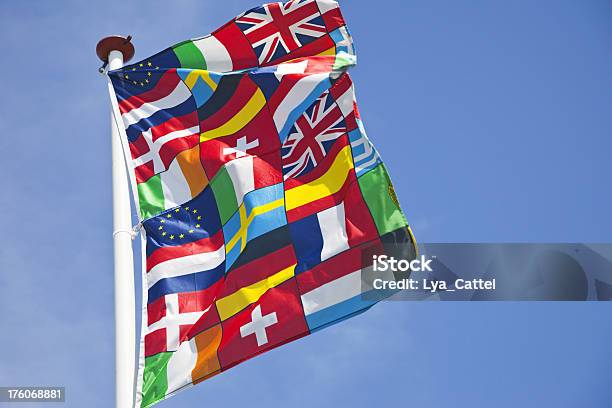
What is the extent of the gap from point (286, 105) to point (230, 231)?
1.69m

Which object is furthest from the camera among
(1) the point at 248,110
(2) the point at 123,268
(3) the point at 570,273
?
(3) the point at 570,273

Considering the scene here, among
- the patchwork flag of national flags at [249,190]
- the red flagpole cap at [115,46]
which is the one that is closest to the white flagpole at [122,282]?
the patchwork flag of national flags at [249,190]

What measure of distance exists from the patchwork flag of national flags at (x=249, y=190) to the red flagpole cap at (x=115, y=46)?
0.24 metres

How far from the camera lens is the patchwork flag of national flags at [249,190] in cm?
A: 1114

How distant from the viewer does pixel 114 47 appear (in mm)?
12594

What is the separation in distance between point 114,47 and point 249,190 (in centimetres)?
228

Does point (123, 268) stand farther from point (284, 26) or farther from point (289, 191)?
point (284, 26)

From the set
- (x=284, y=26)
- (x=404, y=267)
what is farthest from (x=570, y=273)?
(x=284, y=26)

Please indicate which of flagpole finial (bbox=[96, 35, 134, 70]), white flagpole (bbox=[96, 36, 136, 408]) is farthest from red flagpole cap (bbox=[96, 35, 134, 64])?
white flagpole (bbox=[96, 36, 136, 408])

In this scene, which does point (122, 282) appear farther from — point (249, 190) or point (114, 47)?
point (114, 47)

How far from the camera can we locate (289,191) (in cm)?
1222

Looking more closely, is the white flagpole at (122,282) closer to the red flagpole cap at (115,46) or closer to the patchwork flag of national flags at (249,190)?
the patchwork flag of national flags at (249,190)

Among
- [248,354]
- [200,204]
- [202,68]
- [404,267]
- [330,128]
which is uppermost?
[202,68]

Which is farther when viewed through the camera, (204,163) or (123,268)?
(204,163)
